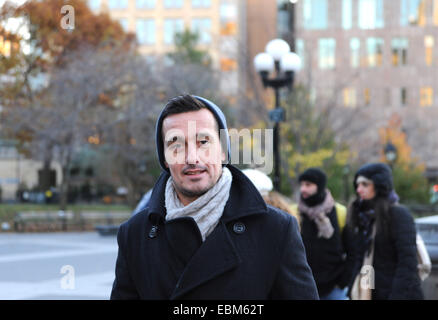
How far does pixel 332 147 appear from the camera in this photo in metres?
23.9

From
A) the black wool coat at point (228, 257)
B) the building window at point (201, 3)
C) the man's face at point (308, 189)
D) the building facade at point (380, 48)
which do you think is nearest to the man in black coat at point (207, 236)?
the black wool coat at point (228, 257)

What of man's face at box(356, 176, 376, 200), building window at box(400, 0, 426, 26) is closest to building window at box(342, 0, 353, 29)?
building window at box(400, 0, 426, 26)

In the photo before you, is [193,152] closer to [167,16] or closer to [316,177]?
[316,177]

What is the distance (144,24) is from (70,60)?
1790 inches

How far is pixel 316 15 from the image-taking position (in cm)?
6319

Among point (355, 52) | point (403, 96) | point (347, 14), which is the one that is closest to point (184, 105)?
point (355, 52)

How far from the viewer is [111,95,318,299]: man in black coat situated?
2.39 metres

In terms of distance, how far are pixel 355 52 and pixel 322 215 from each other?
58.4 meters

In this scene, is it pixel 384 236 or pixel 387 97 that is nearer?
pixel 384 236

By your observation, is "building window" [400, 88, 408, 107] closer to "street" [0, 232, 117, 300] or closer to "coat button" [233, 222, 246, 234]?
"street" [0, 232, 117, 300]

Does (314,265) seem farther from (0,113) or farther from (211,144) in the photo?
(0,113)

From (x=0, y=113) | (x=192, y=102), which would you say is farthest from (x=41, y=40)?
(x=192, y=102)

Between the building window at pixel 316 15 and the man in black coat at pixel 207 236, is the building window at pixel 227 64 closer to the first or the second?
the building window at pixel 316 15

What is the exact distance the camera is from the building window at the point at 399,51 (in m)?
62.5
